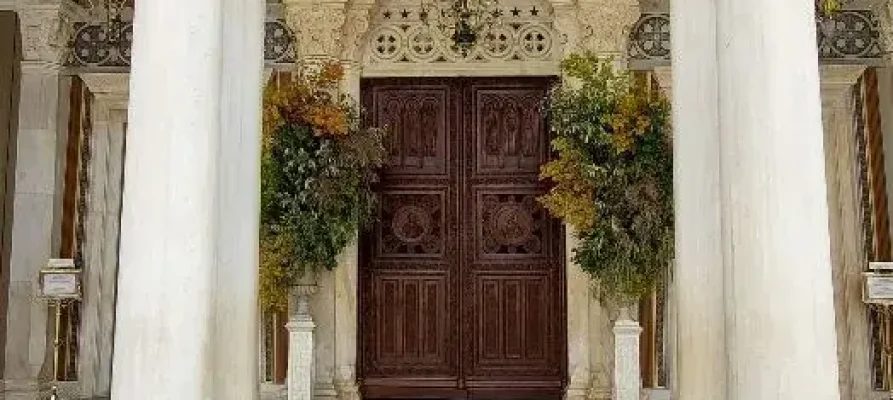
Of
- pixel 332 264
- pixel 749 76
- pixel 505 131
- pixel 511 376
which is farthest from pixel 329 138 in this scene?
pixel 749 76

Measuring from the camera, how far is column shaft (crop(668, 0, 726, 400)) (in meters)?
5.39

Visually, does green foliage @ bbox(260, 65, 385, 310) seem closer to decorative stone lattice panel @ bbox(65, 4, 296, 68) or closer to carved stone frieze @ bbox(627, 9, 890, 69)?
decorative stone lattice panel @ bbox(65, 4, 296, 68)

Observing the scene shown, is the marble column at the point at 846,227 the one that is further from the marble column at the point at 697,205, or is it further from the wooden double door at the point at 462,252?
the marble column at the point at 697,205

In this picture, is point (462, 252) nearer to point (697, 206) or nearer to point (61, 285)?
point (61, 285)

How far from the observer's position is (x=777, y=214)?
4.78 meters

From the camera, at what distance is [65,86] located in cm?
982

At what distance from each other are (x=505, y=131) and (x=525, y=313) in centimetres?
173

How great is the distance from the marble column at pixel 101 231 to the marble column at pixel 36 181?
28 cm

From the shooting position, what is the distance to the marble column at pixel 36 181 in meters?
9.43

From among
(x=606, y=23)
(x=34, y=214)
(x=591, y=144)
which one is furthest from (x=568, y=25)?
(x=34, y=214)

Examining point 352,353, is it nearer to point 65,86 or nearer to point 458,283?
point 458,283

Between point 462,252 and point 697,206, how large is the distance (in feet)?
13.9

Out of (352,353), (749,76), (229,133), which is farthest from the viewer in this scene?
(352,353)

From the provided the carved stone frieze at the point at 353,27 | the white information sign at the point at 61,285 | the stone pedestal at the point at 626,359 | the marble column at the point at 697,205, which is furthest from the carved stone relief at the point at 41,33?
the marble column at the point at 697,205
